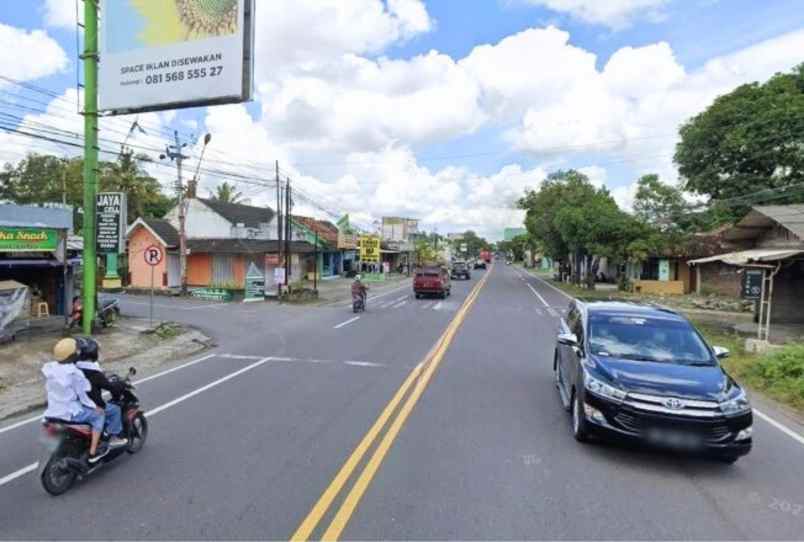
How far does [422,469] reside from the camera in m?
5.50

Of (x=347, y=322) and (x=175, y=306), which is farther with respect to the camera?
(x=175, y=306)

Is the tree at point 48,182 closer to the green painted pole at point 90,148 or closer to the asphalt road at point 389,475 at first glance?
the green painted pole at point 90,148

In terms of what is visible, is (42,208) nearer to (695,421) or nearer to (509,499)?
(509,499)

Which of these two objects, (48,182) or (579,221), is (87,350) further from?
(48,182)

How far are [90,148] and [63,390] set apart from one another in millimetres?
11346

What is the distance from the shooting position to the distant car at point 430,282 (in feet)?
98.0

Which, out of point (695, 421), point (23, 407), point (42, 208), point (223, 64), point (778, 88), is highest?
point (778, 88)

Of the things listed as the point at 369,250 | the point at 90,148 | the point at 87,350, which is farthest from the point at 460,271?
the point at 87,350

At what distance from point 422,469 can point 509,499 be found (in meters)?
1.03

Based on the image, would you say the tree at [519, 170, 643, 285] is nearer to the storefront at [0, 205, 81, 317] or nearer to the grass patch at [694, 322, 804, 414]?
the grass patch at [694, 322, 804, 414]

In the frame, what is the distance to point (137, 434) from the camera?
6.05 m

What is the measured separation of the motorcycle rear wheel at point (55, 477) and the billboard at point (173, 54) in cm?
883

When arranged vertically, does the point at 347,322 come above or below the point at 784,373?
below

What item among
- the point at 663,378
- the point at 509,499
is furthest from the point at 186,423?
the point at 663,378
